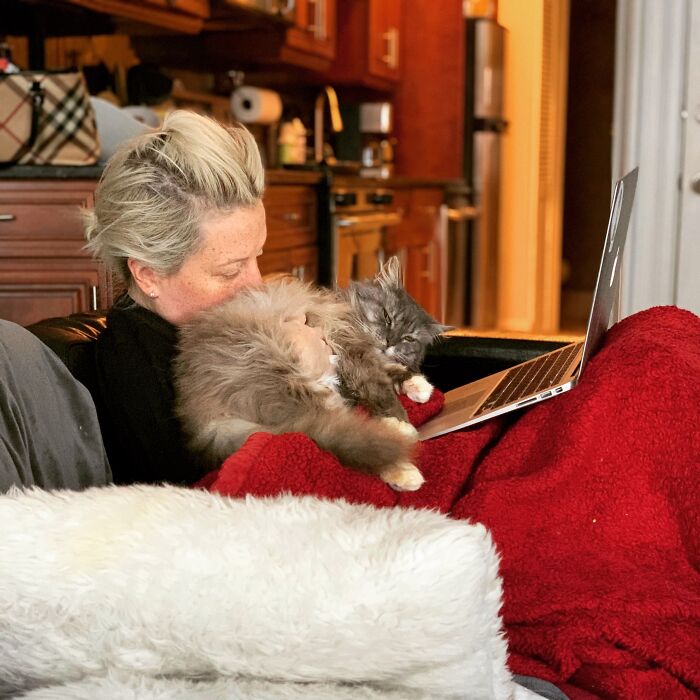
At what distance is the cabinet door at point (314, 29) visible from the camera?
464 centimetres

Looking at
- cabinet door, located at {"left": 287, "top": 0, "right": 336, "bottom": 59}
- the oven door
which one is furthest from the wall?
the oven door

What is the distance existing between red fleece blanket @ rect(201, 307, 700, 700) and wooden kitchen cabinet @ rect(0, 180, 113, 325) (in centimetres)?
159

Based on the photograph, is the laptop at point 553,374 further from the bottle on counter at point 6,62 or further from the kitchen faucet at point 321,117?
the kitchen faucet at point 321,117

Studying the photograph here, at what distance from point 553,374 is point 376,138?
4.58 m

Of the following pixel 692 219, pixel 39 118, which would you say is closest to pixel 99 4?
pixel 39 118

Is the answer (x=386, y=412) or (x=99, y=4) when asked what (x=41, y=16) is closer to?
(x=99, y=4)

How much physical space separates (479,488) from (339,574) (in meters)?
0.42

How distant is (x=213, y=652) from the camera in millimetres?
723

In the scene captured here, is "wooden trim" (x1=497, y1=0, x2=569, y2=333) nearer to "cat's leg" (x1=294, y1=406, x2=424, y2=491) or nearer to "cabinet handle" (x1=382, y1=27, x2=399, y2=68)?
"cabinet handle" (x1=382, y1=27, x2=399, y2=68)

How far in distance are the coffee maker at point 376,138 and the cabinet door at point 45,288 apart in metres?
3.10

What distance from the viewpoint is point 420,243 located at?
5242 mm

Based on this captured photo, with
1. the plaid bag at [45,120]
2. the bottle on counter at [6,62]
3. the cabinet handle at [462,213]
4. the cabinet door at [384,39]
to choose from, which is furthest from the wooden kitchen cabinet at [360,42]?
the plaid bag at [45,120]

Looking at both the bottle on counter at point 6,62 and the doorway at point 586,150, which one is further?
the doorway at point 586,150

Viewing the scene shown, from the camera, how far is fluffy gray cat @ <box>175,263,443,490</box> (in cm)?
112
